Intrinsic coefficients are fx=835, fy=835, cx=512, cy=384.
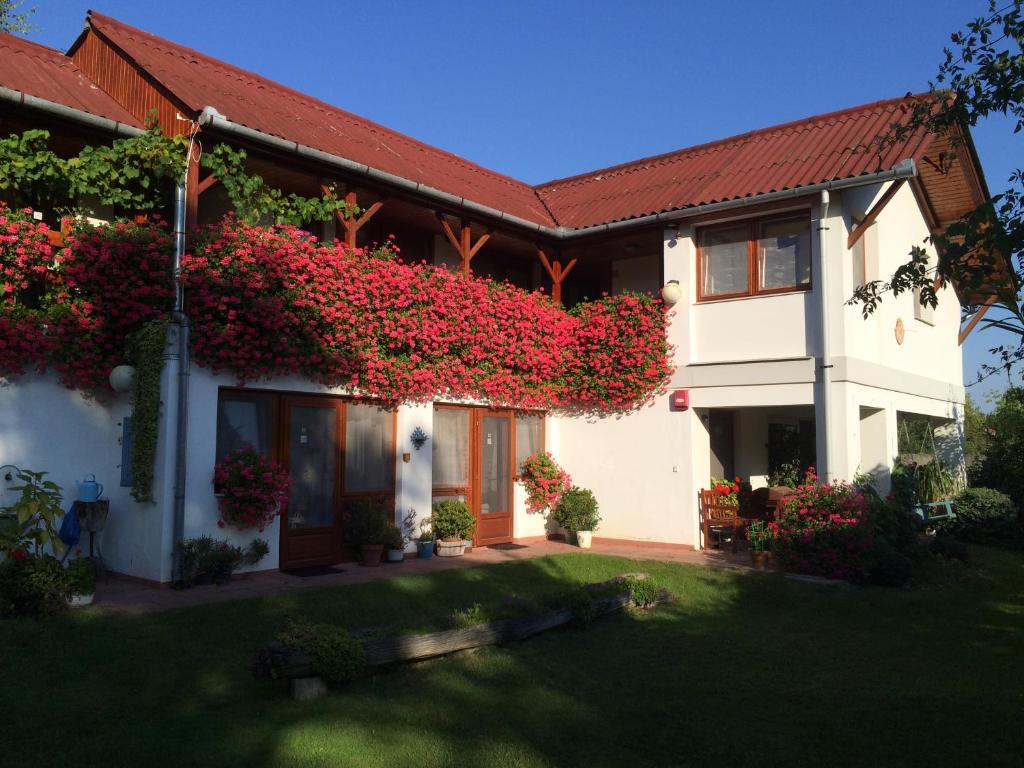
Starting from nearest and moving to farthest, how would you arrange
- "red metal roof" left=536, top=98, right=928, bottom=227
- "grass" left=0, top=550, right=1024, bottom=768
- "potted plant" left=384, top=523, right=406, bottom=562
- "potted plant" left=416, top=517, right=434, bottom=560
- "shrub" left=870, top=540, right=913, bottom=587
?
"grass" left=0, top=550, right=1024, bottom=768
"shrub" left=870, top=540, right=913, bottom=587
"potted plant" left=384, top=523, right=406, bottom=562
"potted plant" left=416, top=517, right=434, bottom=560
"red metal roof" left=536, top=98, right=928, bottom=227

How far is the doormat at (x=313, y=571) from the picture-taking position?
9.91m

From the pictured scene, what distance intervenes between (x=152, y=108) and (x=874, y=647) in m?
9.89

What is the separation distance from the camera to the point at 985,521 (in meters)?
14.4

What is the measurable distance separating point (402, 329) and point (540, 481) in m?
3.83

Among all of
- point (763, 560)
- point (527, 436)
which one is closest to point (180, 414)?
point (527, 436)

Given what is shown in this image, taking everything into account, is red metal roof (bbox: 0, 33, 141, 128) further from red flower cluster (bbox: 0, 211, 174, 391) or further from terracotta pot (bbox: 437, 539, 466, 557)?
terracotta pot (bbox: 437, 539, 466, 557)

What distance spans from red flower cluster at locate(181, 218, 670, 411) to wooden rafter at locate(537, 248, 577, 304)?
0.62 m

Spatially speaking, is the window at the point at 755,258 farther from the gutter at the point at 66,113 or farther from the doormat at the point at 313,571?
the gutter at the point at 66,113

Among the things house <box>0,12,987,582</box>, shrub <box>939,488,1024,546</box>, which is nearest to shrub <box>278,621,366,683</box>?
house <box>0,12,987,582</box>

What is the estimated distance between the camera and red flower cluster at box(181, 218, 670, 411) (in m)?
9.35

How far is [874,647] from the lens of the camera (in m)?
7.25

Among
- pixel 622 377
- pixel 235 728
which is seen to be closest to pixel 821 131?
pixel 622 377

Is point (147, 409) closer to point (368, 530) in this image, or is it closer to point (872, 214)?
point (368, 530)

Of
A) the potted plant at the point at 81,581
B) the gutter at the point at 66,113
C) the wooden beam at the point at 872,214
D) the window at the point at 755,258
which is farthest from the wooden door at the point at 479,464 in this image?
the wooden beam at the point at 872,214
